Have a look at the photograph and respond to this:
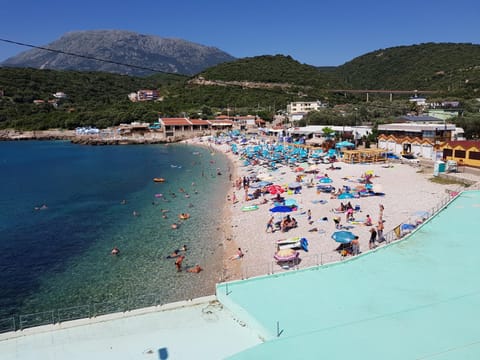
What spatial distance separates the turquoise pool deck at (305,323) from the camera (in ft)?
23.7

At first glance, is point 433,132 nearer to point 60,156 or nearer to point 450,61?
point 60,156

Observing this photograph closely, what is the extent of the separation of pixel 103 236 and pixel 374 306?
1642 centimetres

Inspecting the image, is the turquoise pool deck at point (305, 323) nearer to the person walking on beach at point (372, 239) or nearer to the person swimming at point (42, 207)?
the person walking on beach at point (372, 239)

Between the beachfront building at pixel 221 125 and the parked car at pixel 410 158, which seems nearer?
the parked car at pixel 410 158

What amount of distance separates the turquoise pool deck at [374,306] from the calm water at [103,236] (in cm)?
521

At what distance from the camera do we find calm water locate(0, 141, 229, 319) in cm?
1445

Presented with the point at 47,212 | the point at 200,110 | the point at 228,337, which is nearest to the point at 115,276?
the point at 228,337

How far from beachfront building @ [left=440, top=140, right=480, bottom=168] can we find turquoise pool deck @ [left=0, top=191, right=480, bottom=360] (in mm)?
20633

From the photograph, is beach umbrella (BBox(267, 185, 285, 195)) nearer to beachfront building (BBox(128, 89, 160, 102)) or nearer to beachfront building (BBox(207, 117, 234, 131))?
beachfront building (BBox(207, 117, 234, 131))

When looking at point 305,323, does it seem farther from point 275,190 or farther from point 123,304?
point 275,190

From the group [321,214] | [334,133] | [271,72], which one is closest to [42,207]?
[321,214]

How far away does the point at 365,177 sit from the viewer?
28.1 meters

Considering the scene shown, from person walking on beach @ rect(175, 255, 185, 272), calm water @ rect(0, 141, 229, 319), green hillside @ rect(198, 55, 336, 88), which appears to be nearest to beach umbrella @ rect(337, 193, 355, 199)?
calm water @ rect(0, 141, 229, 319)

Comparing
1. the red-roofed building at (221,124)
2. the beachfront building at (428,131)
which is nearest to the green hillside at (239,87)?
the red-roofed building at (221,124)
